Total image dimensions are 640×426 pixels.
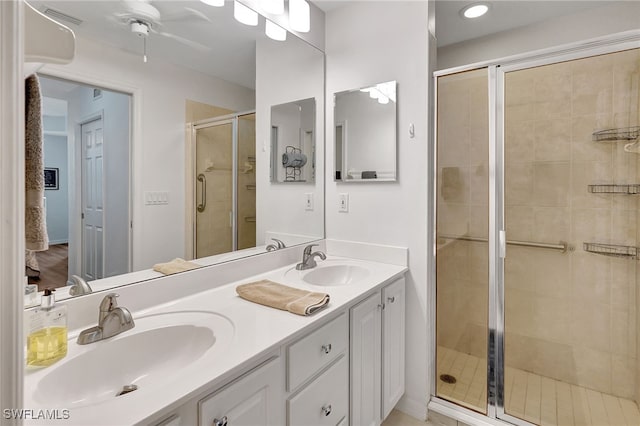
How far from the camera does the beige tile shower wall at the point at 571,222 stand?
1.69 m

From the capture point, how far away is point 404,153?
6.01ft

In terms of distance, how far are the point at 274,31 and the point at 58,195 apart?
1363 millimetres

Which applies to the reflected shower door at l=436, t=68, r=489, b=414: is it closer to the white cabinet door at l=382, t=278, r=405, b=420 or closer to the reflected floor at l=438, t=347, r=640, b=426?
the reflected floor at l=438, t=347, r=640, b=426

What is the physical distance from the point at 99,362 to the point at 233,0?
5.18 ft

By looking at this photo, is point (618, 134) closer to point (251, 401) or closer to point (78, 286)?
point (251, 401)

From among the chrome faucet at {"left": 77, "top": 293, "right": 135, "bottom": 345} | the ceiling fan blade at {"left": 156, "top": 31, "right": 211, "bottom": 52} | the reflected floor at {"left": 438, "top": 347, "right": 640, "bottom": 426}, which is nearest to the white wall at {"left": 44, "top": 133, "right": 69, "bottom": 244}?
the chrome faucet at {"left": 77, "top": 293, "right": 135, "bottom": 345}

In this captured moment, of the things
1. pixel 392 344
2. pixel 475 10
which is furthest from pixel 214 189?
pixel 475 10

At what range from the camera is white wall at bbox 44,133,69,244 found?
99 centimetres

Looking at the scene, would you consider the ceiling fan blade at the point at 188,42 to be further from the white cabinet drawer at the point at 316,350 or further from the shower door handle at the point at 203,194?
the white cabinet drawer at the point at 316,350

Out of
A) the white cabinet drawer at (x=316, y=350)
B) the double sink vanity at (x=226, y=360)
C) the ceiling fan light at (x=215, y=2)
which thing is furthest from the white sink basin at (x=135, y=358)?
the ceiling fan light at (x=215, y=2)

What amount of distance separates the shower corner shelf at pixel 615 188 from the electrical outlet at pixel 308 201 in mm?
1569

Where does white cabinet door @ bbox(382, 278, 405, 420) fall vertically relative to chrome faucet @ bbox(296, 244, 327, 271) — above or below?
below

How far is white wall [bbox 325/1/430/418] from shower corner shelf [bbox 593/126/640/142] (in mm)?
Answer: 919

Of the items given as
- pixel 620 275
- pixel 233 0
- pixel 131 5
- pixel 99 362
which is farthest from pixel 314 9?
pixel 620 275
